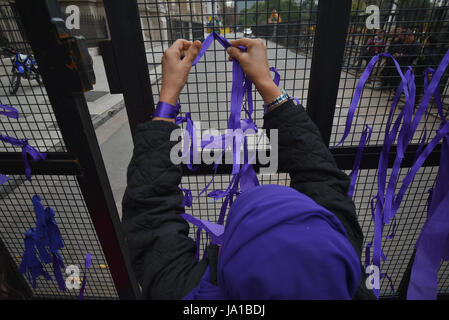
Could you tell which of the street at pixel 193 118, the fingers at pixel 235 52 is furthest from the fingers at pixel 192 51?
the street at pixel 193 118

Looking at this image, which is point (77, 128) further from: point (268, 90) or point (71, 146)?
point (268, 90)

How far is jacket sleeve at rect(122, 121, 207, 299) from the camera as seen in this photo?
775mm

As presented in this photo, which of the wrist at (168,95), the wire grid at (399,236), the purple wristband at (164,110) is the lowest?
the wire grid at (399,236)

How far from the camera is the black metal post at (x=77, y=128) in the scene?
84 cm

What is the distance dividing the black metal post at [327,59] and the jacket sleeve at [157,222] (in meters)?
0.60

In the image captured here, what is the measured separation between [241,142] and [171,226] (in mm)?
438

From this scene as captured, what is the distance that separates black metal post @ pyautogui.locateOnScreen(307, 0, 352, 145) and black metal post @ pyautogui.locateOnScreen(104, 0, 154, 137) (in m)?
0.65

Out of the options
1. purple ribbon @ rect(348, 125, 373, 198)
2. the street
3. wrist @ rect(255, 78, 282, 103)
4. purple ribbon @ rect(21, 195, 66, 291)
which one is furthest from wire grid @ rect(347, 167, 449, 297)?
purple ribbon @ rect(21, 195, 66, 291)

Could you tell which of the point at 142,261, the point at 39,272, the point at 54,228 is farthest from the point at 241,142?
the point at 39,272

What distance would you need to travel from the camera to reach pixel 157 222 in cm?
83

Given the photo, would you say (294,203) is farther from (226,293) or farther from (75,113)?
(75,113)

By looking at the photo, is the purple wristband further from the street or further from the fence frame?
the street

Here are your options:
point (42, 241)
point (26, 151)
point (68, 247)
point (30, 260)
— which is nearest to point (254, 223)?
point (26, 151)

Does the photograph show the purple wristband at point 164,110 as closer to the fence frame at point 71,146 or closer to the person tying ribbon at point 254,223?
the person tying ribbon at point 254,223
